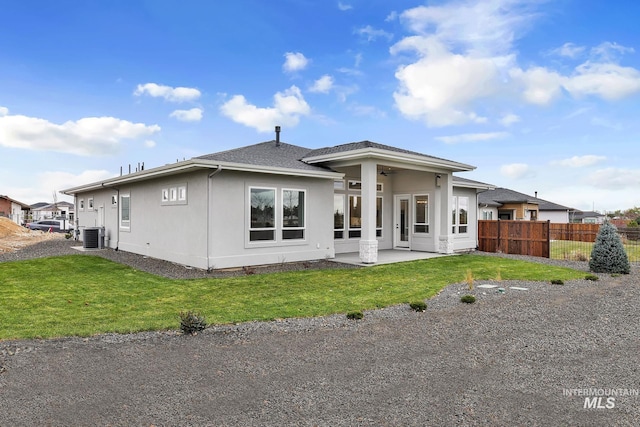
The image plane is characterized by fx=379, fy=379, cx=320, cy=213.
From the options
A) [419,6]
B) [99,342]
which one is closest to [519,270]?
[419,6]

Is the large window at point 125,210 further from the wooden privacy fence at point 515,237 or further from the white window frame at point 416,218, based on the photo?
the wooden privacy fence at point 515,237

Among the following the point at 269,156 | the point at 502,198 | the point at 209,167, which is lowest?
the point at 209,167

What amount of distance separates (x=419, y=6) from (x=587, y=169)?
48.7ft

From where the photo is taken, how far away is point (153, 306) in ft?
22.7

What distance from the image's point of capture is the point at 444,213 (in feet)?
50.5

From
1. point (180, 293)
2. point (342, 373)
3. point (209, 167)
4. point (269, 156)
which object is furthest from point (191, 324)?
point (269, 156)

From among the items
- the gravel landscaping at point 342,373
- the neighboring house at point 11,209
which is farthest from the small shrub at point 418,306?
the neighboring house at point 11,209

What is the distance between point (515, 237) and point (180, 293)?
47.8 ft

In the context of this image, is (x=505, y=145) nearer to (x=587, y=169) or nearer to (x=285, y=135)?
(x=587, y=169)

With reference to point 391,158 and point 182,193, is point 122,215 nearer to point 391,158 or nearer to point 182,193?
point 182,193

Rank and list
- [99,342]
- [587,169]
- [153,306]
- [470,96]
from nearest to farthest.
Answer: [99,342] → [153,306] → [470,96] → [587,169]

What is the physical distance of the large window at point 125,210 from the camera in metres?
16.0

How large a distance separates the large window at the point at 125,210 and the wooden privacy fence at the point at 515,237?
15979 mm

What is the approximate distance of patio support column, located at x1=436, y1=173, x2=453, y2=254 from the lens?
15.2 m
